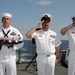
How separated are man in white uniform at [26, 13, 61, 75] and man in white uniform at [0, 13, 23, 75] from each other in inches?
13.7

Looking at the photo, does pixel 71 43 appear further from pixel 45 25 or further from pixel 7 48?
pixel 7 48

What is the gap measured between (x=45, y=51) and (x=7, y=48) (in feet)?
2.66

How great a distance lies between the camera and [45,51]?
5.72m

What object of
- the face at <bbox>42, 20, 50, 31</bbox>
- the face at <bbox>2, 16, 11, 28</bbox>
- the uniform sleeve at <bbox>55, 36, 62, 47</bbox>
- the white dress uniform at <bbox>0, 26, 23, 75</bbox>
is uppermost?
the face at <bbox>2, 16, 11, 28</bbox>

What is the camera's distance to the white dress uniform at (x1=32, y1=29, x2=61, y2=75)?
5.74 m

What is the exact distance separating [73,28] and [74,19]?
0.25 meters

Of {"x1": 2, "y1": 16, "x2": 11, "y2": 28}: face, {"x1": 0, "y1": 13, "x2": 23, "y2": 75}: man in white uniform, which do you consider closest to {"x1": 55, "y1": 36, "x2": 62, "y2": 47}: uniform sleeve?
{"x1": 0, "y1": 13, "x2": 23, "y2": 75}: man in white uniform

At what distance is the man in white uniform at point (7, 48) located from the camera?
563cm

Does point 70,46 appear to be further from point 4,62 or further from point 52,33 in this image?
point 4,62

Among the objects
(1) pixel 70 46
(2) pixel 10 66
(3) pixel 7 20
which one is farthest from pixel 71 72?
(3) pixel 7 20

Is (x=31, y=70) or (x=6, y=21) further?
(x=31, y=70)

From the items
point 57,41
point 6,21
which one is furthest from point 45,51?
point 6,21

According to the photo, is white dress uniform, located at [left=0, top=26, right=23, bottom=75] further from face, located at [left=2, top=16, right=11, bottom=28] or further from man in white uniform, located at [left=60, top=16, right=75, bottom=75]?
man in white uniform, located at [left=60, top=16, right=75, bottom=75]

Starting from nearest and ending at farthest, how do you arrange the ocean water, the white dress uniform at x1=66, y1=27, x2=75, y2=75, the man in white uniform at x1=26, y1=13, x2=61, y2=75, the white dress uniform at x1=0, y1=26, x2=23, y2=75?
the white dress uniform at x1=0, y1=26, x2=23, y2=75, the man in white uniform at x1=26, y1=13, x2=61, y2=75, the white dress uniform at x1=66, y1=27, x2=75, y2=75, the ocean water
